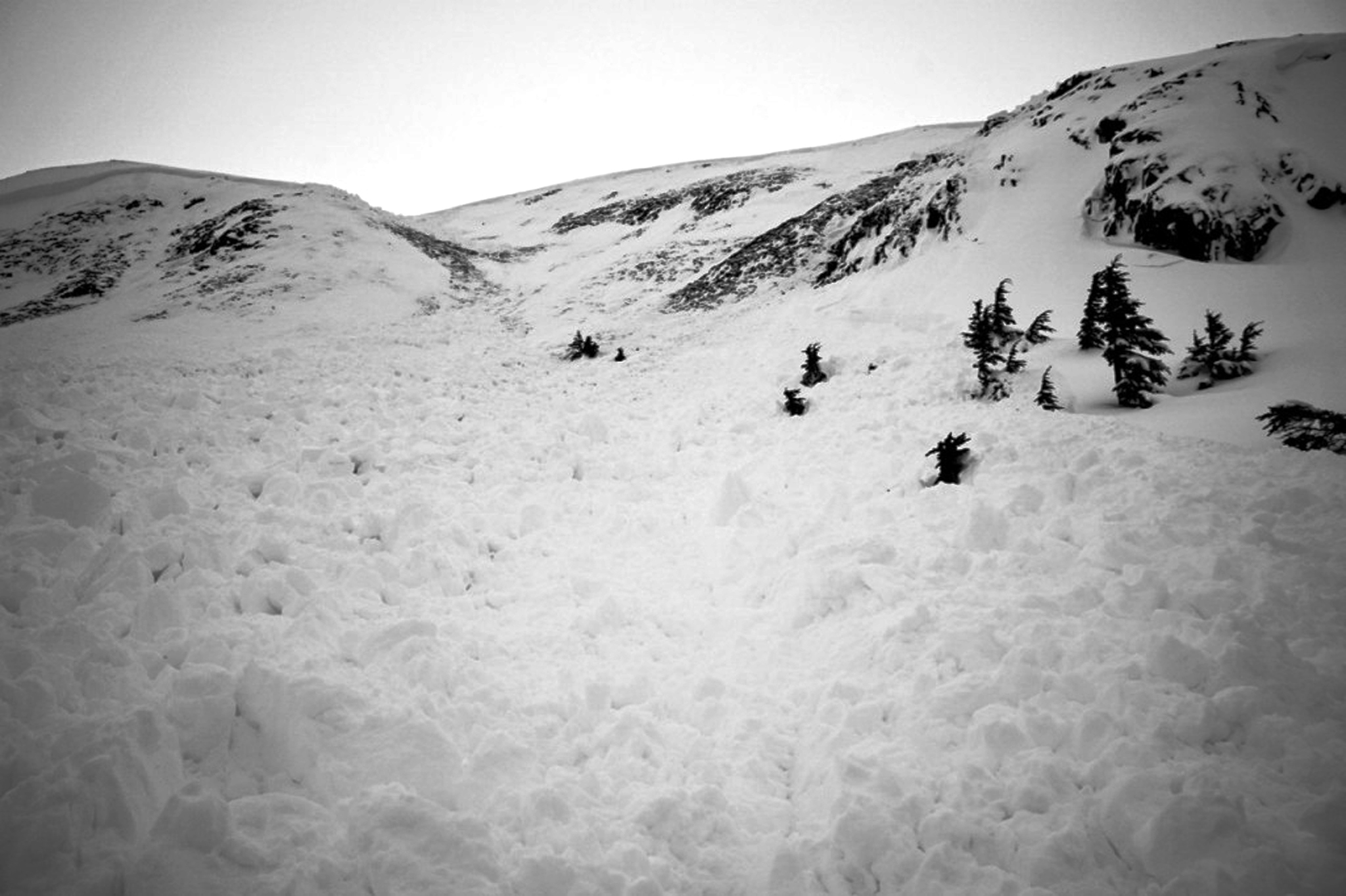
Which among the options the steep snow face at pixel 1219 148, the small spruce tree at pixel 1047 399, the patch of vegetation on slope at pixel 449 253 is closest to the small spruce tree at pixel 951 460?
the small spruce tree at pixel 1047 399

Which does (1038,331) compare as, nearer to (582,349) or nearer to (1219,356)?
(1219,356)

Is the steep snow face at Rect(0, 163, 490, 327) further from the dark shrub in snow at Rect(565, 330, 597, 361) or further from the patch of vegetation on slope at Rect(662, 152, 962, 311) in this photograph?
the patch of vegetation on slope at Rect(662, 152, 962, 311)

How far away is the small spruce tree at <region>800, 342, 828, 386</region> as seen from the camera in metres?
12.4

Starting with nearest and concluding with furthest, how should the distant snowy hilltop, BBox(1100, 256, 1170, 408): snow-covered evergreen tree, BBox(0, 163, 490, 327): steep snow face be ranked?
BBox(1100, 256, 1170, 408): snow-covered evergreen tree < the distant snowy hilltop < BBox(0, 163, 490, 327): steep snow face

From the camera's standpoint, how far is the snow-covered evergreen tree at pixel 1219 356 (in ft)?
28.2

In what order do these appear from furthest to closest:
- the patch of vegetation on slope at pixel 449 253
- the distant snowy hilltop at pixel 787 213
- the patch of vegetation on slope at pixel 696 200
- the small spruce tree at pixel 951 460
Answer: the patch of vegetation on slope at pixel 696 200 < the patch of vegetation on slope at pixel 449 253 < the distant snowy hilltop at pixel 787 213 < the small spruce tree at pixel 951 460

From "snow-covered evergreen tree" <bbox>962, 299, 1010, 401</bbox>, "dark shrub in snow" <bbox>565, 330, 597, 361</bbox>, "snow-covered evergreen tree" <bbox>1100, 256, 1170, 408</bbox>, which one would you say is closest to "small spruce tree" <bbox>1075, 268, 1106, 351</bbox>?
"snow-covered evergreen tree" <bbox>1100, 256, 1170, 408</bbox>

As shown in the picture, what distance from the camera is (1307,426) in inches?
254

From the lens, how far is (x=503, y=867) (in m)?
3.43

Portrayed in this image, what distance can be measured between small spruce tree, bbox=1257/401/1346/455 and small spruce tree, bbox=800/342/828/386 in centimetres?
699

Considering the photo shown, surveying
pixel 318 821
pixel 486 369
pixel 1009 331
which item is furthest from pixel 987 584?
pixel 486 369

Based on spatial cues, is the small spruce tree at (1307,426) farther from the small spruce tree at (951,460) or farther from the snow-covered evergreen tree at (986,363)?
the small spruce tree at (951,460)

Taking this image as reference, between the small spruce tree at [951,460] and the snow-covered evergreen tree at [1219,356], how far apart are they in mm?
4840

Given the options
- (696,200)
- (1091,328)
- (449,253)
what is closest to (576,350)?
(1091,328)
